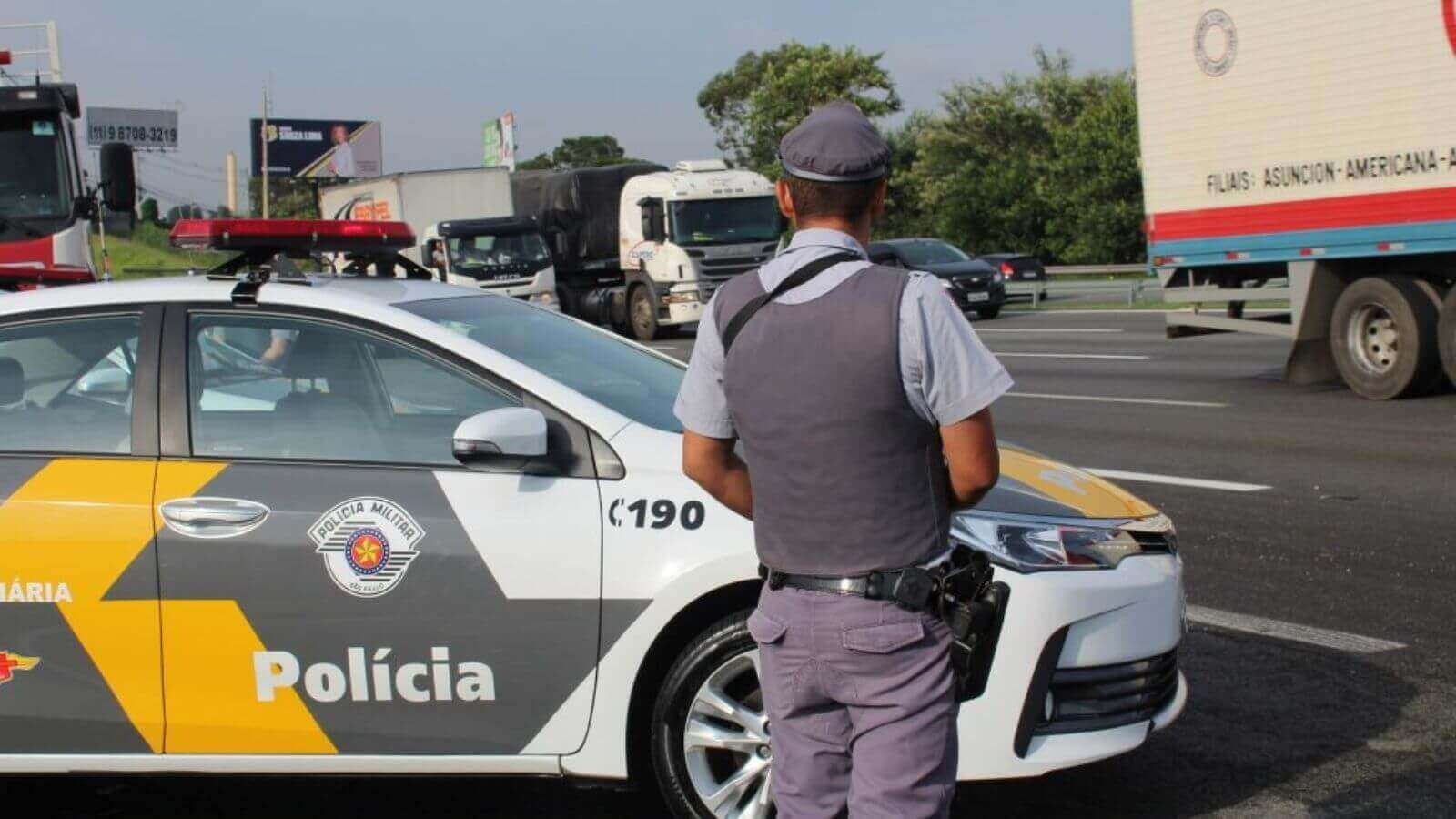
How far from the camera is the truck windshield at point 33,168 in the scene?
557 inches

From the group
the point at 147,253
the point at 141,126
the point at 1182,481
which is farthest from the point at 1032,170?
the point at 141,126

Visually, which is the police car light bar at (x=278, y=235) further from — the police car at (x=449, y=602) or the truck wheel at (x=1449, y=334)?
the truck wheel at (x=1449, y=334)

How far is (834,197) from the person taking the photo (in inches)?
119

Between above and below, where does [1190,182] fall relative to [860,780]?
above

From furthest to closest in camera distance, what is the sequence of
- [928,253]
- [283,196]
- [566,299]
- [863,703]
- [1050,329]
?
1. [283,196]
2. [566,299]
3. [928,253]
4. [1050,329]
5. [863,703]

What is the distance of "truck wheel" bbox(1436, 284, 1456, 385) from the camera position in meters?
13.9

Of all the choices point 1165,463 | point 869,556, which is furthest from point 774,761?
point 1165,463

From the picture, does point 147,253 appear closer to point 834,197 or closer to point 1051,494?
point 1051,494

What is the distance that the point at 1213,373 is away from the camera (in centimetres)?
1772

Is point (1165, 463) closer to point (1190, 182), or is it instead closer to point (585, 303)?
point (1190, 182)

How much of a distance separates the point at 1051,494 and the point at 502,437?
4.89 ft

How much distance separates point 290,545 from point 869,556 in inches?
79.3

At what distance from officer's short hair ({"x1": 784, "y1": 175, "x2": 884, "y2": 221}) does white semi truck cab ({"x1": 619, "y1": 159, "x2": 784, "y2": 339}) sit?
24639 millimetres

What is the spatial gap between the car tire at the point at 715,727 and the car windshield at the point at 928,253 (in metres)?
26.5
